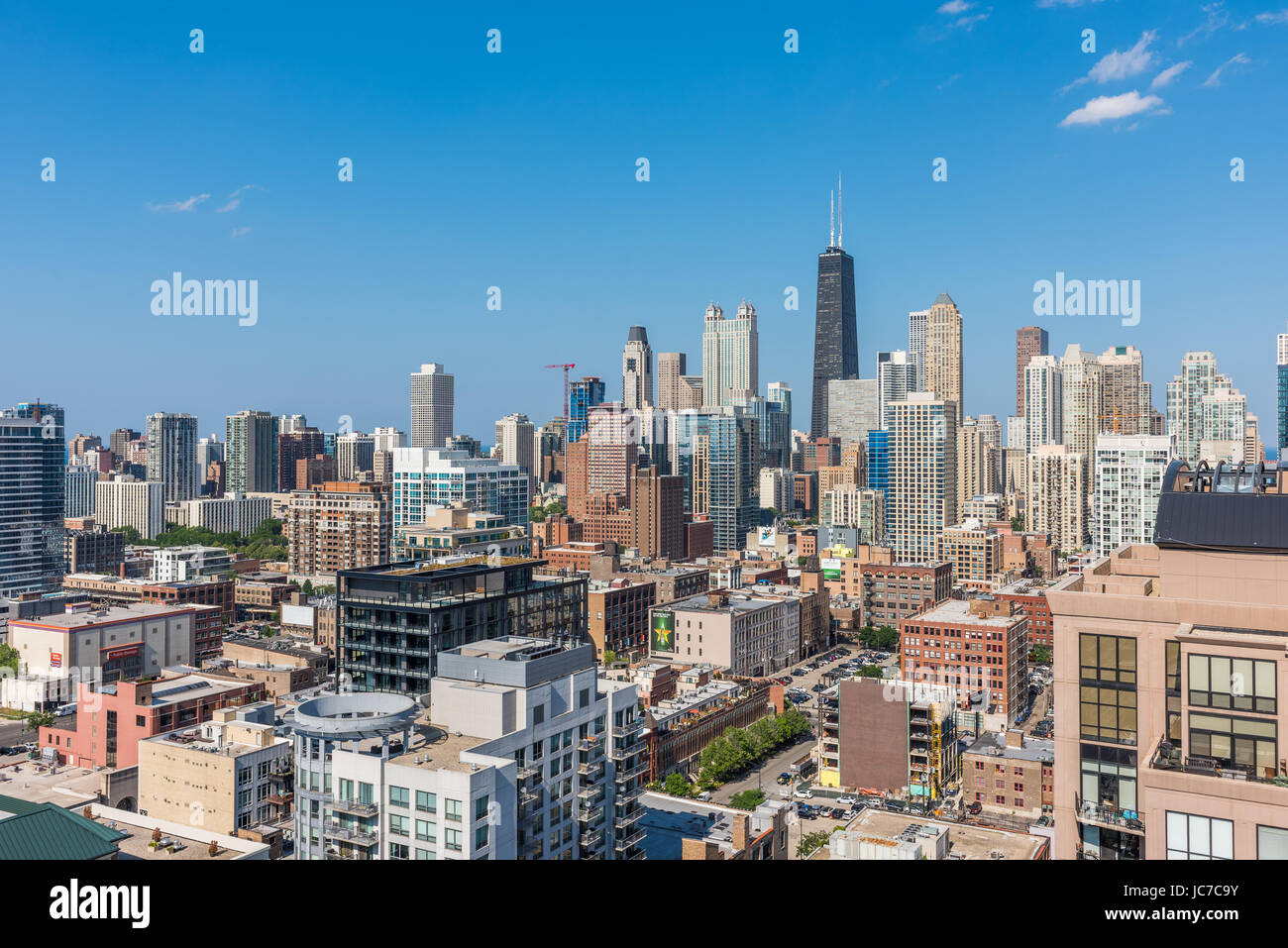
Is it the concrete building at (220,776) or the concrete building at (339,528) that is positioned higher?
the concrete building at (339,528)

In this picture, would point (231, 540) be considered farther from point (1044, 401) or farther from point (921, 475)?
point (1044, 401)

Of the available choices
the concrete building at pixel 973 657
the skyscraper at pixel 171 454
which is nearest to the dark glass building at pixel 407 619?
the concrete building at pixel 973 657

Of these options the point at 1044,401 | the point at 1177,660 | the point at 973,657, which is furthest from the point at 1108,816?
the point at 1044,401

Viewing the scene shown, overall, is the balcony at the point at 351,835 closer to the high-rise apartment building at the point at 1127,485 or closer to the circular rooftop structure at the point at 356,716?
the circular rooftop structure at the point at 356,716

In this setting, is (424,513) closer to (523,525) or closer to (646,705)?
(523,525)

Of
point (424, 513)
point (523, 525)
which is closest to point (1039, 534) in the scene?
point (523, 525)

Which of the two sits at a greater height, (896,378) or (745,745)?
(896,378)
